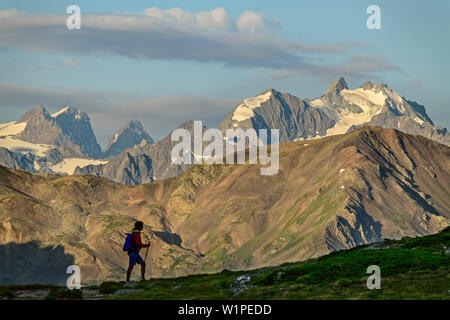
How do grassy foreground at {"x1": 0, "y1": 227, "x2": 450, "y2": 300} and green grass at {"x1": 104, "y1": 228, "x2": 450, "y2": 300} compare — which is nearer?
green grass at {"x1": 104, "y1": 228, "x2": 450, "y2": 300}

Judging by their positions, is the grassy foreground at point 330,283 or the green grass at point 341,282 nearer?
the green grass at point 341,282

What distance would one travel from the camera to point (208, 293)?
5047 cm

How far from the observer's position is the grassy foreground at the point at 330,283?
152 feet

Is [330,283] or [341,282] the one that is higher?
[341,282]

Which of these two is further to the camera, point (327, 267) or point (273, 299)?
point (327, 267)

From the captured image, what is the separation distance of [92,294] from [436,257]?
23.8 m

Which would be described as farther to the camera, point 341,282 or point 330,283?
point 330,283

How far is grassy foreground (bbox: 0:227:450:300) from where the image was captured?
46250 mm

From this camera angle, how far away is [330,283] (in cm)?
5031
